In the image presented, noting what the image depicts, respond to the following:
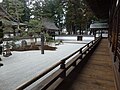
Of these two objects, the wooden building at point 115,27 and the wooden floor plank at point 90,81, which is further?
the wooden building at point 115,27

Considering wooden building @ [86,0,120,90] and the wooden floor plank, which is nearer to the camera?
the wooden floor plank

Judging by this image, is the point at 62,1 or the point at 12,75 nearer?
the point at 12,75

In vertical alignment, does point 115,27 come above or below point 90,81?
above

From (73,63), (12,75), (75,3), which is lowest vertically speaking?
(12,75)

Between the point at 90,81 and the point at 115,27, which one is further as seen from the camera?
the point at 115,27

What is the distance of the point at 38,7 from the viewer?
37.2 metres

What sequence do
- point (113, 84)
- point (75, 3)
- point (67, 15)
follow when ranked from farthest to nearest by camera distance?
1. point (67, 15)
2. point (75, 3)
3. point (113, 84)

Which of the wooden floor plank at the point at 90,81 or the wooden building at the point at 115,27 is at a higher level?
the wooden building at the point at 115,27

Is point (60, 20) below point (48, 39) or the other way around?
the other way around

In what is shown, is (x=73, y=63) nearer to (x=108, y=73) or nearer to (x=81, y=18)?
(x=108, y=73)

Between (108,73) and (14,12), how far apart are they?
86.4 feet

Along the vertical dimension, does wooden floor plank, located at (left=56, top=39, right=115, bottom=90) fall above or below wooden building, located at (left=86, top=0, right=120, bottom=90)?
below

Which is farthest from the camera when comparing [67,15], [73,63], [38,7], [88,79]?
[38,7]

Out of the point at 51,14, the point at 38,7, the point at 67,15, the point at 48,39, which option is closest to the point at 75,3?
the point at 67,15
